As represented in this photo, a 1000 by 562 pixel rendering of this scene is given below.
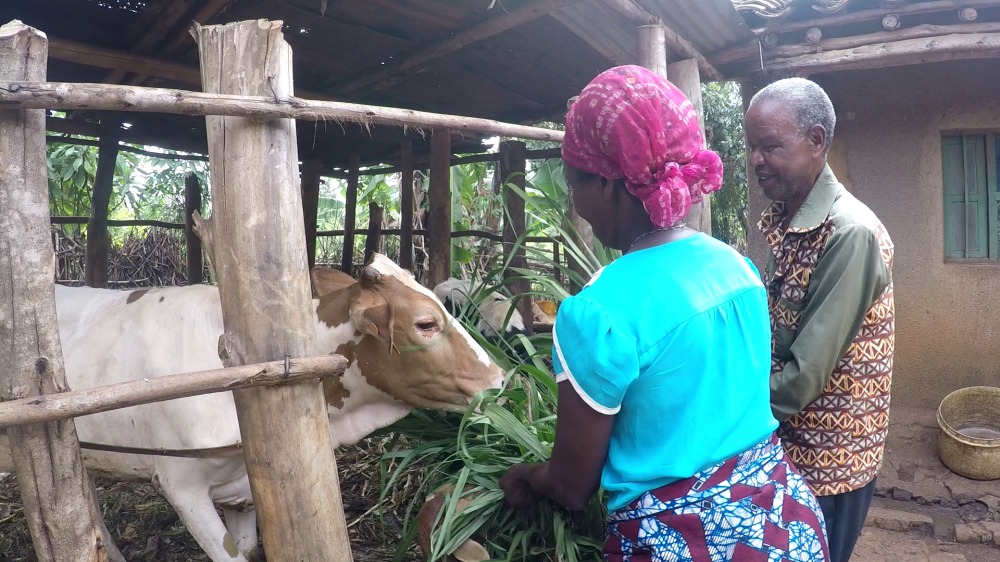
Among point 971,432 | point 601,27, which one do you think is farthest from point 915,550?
point 601,27

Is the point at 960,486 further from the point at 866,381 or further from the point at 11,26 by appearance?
the point at 11,26

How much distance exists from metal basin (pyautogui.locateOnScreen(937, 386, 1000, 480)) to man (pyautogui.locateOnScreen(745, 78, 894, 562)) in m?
3.17

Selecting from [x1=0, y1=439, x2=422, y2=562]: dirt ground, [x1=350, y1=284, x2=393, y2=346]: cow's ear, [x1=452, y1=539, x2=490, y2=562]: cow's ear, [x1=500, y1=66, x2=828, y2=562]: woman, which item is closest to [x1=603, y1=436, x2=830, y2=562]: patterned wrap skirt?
[x1=500, y1=66, x2=828, y2=562]: woman

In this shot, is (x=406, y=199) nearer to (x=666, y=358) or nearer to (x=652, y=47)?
(x=652, y=47)

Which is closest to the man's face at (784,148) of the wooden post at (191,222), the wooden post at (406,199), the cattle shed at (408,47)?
the cattle shed at (408,47)

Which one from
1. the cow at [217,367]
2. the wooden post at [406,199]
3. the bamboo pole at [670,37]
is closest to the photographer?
the cow at [217,367]

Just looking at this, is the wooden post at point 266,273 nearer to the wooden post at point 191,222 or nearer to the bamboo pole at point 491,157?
the bamboo pole at point 491,157

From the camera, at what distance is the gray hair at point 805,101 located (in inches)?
76.9

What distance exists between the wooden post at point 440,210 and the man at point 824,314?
4.51m

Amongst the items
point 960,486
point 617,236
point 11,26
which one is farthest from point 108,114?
point 960,486

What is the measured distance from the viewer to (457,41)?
4.19 metres

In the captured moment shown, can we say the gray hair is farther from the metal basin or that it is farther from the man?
the metal basin

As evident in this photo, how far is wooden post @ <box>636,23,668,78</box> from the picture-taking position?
3.49 meters

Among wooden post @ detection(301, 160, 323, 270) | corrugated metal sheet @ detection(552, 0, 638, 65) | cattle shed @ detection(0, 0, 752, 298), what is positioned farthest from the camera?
wooden post @ detection(301, 160, 323, 270)
